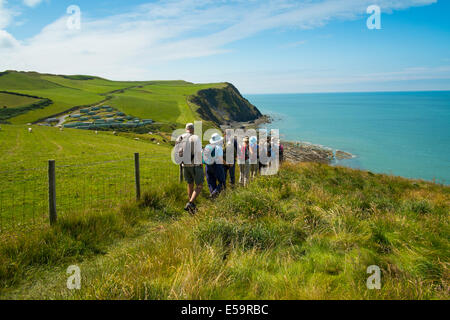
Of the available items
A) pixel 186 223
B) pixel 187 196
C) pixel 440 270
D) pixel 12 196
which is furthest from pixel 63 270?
pixel 12 196

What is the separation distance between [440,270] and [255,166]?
7.71 meters

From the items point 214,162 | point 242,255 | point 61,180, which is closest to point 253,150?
point 214,162

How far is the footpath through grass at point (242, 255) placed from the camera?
3.46 m

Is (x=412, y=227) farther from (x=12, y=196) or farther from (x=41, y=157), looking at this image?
(x=41, y=157)

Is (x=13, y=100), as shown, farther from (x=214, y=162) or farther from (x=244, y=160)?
(x=214, y=162)

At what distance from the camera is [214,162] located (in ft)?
28.6

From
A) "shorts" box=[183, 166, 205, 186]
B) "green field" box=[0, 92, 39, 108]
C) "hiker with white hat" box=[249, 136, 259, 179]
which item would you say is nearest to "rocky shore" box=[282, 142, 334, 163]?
"hiker with white hat" box=[249, 136, 259, 179]

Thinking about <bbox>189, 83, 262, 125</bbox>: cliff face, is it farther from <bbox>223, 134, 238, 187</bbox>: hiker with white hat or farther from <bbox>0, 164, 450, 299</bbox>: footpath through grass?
<bbox>0, 164, 450, 299</bbox>: footpath through grass

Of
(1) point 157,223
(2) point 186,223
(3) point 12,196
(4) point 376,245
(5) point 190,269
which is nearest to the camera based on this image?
(5) point 190,269

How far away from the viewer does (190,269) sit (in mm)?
3830

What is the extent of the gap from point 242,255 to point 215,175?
15.6ft

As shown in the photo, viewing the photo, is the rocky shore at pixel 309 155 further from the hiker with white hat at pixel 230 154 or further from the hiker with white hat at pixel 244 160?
the hiker with white hat at pixel 230 154

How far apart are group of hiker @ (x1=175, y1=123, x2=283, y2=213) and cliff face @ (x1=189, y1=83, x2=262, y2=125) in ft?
394

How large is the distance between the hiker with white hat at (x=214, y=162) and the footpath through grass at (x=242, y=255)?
210 centimetres
